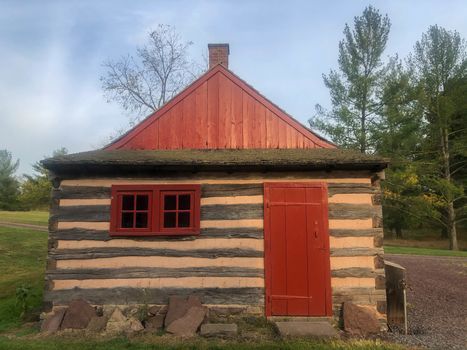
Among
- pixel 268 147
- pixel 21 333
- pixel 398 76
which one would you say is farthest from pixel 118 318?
pixel 398 76

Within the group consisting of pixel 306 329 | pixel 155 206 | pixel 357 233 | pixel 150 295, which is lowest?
pixel 306 329

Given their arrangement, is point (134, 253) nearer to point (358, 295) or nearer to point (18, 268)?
point (358, 295)

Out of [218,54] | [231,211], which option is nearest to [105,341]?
[231,211]

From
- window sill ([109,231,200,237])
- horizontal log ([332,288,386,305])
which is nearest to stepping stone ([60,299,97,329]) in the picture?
window sill ([109,231,200,237])

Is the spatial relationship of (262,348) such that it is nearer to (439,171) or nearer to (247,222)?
(247,222)

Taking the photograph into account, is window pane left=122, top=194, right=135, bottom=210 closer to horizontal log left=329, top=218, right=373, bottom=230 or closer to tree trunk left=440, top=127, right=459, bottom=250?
horizontal log left=329, top=218, right=373, bottom=230

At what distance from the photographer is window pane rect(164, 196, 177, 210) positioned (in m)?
8.40

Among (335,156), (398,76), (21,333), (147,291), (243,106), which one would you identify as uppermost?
(398,76)

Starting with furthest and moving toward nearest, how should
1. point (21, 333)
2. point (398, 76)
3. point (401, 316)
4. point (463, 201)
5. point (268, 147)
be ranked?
1. point (463, 201)
2. point (398, 76)
3. point (268, 147)
4. point (401, 316)
5. point (21, 333)

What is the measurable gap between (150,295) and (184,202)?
2.05 metres

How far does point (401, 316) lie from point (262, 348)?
3.41 metres

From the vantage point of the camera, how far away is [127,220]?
860 centimetres

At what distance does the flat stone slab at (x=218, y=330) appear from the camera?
22.9ft

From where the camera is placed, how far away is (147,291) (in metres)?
7.96
